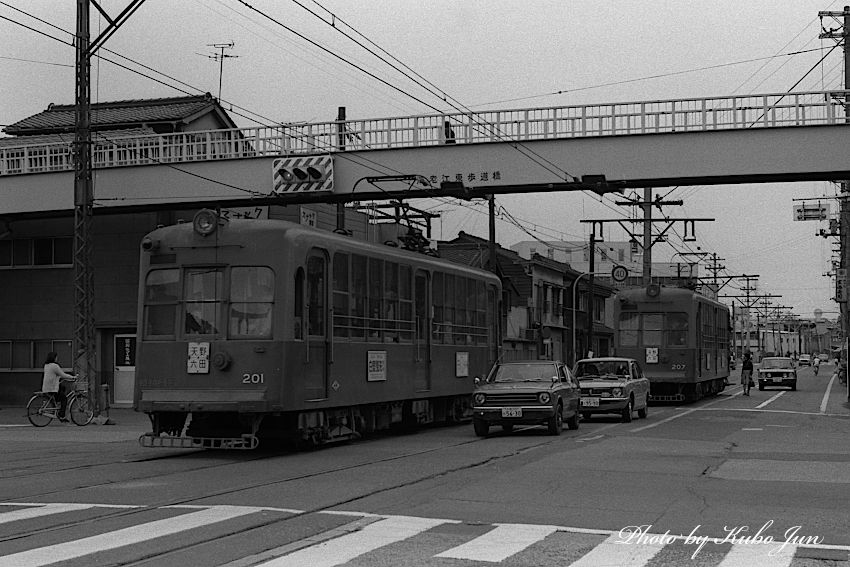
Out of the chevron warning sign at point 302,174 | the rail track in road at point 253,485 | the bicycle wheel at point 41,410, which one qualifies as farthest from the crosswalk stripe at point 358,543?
the chevron warning sign at point 302,174

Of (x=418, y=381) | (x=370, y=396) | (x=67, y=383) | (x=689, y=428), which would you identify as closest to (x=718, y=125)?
(x=689, y=428)

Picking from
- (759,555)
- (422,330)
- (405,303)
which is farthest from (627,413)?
(759,555)

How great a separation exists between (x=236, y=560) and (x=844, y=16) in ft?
133

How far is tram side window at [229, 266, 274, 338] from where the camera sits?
1691 cm

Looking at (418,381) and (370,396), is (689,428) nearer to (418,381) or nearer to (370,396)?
(418,381)

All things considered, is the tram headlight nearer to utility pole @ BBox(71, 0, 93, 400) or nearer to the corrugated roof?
utility pole @ BBox(71, 0, 93, 400)

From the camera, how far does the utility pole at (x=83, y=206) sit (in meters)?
25.7

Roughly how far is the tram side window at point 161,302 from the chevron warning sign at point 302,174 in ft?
41.1

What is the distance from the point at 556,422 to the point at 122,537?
1332cm

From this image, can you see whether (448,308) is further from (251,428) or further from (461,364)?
(251,428)

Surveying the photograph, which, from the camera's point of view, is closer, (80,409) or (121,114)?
(80,409)

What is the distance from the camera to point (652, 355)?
37.0 m

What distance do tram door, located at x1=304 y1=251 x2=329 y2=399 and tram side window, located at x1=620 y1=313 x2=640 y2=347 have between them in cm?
2084

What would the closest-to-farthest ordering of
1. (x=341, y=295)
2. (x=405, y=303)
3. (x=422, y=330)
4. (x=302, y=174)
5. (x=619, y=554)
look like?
(x=619, y=554) → (x=341, y=295) → (x=405, y=303) → (x=422, y=330) → (x=302, y=174)
